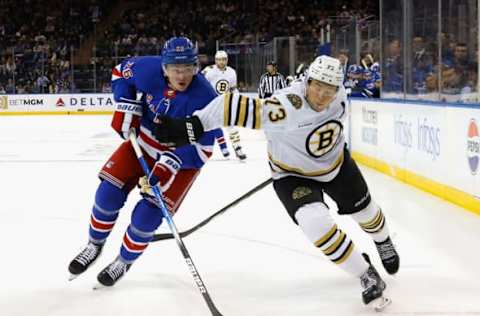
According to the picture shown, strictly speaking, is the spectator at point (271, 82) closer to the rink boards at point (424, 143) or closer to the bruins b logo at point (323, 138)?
the rink boards at point (424, 143)

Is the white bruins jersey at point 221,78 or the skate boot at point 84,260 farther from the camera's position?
the white bruins jersey at point 221,78

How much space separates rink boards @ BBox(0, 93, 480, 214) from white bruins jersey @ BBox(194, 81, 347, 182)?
220 cm

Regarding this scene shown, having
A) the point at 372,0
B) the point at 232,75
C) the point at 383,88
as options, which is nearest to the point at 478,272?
the point at 383,88

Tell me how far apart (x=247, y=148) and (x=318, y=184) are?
6.70 meters

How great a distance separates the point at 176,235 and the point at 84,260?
0.45 m

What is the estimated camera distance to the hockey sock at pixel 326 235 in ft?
8.65

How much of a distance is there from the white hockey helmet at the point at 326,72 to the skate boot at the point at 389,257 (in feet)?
2.85

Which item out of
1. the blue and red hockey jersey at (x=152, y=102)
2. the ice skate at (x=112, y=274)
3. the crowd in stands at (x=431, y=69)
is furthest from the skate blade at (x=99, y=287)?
the crowd in stands at (x=431, y=69)

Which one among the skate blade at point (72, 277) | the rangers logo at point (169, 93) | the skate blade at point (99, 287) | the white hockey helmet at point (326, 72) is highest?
the white hockey helmet at point (326, 72)

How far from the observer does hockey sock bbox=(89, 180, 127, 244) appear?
2.99 metres

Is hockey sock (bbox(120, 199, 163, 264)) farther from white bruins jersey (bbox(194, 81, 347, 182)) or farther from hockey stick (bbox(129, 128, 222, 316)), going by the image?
white bruins jersey (bbox(194, 81, 347, 182))

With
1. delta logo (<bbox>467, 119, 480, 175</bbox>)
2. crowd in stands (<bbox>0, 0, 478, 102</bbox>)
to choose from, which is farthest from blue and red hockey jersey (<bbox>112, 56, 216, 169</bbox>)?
crowd in stands (<bbox>0, 0, 478, 102</bbox>)

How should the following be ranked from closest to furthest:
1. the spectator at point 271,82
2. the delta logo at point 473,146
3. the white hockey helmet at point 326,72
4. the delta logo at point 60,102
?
the white hockey helmet at point 326,72 < the delta logo at point 473,146 < the spectator at point 271,82 < the delta logo at point 60,102

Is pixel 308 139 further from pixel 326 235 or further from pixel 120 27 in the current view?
pixel 120 27
